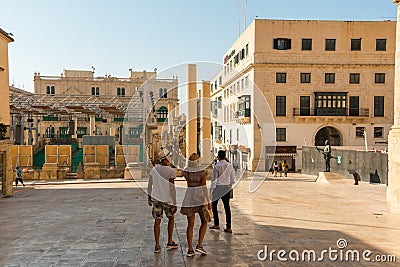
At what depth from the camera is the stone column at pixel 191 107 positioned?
21078mm

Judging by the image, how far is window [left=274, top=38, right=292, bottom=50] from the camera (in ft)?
111

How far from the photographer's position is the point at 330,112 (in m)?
33.8

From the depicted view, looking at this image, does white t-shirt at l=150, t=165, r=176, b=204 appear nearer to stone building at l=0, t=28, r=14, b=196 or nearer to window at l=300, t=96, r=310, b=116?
stone building at l=0, t=28, r=14, b=196

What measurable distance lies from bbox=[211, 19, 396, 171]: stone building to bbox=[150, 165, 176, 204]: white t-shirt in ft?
90.3

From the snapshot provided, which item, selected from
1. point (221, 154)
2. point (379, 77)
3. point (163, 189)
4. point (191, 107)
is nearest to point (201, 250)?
point (163, 189)

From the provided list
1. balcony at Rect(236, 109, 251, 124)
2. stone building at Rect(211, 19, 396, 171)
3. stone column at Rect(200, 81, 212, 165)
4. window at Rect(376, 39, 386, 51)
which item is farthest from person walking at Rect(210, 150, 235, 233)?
window at Rect(376, 39, 386, 51)

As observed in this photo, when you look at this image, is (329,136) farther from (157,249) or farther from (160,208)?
(160,208)

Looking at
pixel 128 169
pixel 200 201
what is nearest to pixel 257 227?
pixel 200 201

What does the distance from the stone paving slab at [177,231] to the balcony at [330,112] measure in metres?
19.4

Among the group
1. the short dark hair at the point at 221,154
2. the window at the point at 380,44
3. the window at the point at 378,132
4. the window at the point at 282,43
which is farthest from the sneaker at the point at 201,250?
the window at the point at 380,44

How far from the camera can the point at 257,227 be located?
9312 millimetres

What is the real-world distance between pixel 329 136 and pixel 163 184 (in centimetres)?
3101

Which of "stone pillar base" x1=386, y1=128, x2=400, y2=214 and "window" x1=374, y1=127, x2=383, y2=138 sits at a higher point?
"window" x1=374, y1=127, x2=383, y2=138

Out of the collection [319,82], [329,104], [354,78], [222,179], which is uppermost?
→ [354,78]
